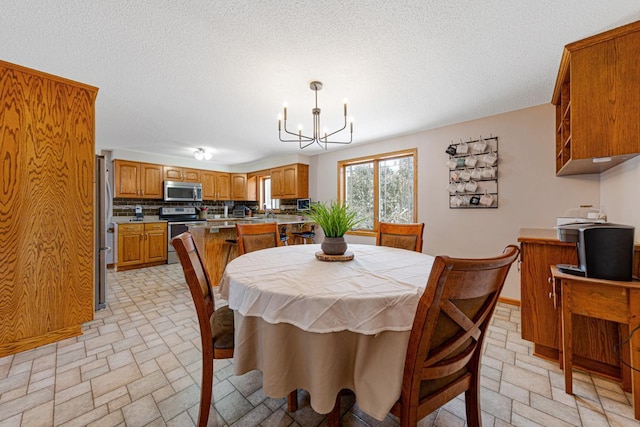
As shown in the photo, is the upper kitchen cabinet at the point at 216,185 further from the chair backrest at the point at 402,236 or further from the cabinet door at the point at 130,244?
the chair backrest at the point at 402,236

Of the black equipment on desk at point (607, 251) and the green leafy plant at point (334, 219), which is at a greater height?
the green leafy plant at point (334, 219)

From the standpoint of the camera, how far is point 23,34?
65.2 inches

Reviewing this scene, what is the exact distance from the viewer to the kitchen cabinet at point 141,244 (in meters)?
4.52

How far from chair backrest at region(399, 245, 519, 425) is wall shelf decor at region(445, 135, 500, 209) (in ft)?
8.03

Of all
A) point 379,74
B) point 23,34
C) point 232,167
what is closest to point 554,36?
point 379,74

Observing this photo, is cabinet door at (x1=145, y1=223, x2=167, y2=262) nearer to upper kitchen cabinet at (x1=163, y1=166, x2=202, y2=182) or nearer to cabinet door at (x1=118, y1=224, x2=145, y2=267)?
cabinet door at (x1=118, y1=224, x2=145, y2=267)

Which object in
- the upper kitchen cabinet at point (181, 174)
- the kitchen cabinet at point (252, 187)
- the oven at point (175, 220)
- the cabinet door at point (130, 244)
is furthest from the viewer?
the kitchen cabinet at point (252, 187)

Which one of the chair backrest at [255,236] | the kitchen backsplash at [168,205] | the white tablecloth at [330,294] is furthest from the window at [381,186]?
the white tablecloth at [330,294]

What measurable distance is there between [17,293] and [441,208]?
14.5 ft

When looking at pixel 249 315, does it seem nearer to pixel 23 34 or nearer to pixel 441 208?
pixel 23 34

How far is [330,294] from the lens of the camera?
996mm

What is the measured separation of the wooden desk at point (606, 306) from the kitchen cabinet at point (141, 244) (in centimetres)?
582

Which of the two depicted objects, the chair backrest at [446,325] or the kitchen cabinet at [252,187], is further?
the kitchen cabinet at [252,187]

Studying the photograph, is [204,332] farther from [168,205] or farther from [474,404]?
[168,205]
